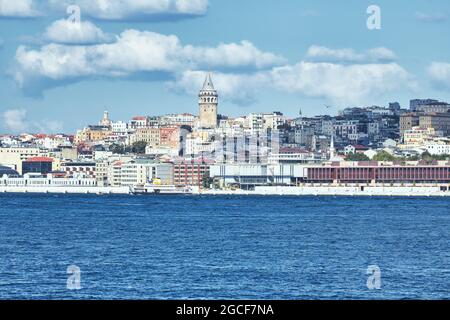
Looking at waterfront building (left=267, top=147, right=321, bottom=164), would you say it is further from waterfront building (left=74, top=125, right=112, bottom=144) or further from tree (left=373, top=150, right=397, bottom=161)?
waterfront building (left=74, top=125, right=112, bottom=144)

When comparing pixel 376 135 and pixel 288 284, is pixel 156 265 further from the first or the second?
pixel 376 135

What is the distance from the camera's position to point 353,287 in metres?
13.4

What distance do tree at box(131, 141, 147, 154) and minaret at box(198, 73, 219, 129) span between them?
14949 mm

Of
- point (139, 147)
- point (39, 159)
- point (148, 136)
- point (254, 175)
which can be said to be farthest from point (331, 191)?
point (148, 136)

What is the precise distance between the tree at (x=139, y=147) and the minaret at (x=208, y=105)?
14949 millimetres

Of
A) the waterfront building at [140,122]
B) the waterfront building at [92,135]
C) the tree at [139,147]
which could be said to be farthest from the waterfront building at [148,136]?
the waterfront building at [140,122]

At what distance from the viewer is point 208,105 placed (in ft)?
447

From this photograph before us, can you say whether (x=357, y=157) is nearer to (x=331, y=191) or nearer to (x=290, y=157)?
(x=290, y=157)

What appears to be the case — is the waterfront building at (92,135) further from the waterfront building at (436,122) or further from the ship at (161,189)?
the ship at (161,189)

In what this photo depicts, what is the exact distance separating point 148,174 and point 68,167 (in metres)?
11.6

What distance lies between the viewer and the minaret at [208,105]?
136 meters
